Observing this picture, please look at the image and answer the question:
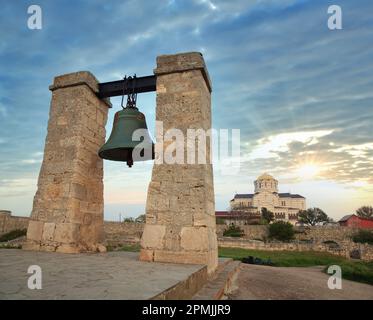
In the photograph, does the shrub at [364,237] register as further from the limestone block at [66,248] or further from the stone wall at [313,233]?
the limestone block at [66,248]

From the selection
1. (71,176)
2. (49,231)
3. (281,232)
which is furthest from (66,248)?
(281,232)

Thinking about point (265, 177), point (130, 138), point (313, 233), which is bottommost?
point (313, 233)

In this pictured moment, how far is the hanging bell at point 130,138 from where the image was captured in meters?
4.29

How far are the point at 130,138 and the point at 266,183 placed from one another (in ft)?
261

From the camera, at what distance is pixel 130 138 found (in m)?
4.32

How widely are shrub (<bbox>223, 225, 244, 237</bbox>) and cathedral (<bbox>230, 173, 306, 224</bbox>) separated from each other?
41.3 m

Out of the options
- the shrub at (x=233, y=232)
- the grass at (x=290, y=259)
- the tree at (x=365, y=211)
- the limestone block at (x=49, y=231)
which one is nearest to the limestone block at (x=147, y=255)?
the limestone block at (x=49, y=231)

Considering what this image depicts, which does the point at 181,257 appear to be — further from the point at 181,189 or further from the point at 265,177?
the point at 265,177

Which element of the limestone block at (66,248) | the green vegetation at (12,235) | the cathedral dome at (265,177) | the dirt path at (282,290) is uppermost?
the cathedral dome at (265,177)

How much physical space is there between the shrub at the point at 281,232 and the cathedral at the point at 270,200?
41.6 metres

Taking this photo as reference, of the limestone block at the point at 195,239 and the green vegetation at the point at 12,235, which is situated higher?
the limestone block at the point at 195,239

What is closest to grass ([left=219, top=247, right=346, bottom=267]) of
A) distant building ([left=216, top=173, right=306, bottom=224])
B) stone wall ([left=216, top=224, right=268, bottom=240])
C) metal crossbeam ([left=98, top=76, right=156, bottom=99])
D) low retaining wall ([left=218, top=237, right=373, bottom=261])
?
low retaining wall ([left=218, top=237, right=373, bottom=261])

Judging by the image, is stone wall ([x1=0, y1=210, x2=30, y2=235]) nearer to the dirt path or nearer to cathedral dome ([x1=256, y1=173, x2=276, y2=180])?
the dirt path

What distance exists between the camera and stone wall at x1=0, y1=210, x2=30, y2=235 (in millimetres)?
23922
